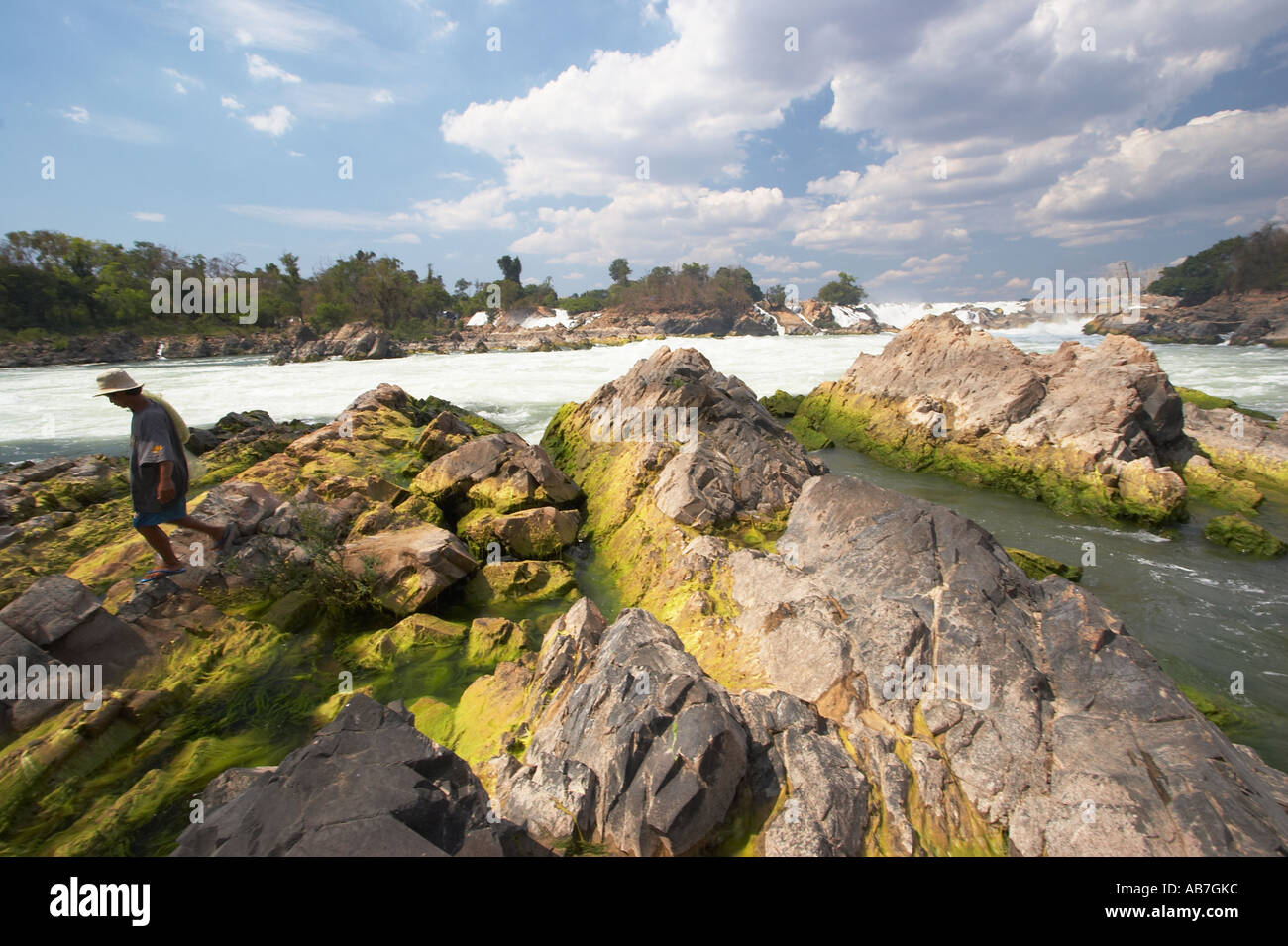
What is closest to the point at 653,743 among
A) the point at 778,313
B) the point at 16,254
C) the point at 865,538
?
the point at 865,538

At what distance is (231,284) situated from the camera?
251ft

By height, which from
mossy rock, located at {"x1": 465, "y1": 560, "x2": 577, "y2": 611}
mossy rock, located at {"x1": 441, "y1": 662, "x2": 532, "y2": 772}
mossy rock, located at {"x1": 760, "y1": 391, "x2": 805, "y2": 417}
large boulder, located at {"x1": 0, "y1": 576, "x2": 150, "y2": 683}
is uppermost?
mossy rock, located at {"x1": 760, "y1": 391, "x2": 805, "y2": 417}

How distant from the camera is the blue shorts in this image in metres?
5.13

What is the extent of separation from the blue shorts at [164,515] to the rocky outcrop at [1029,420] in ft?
45.5

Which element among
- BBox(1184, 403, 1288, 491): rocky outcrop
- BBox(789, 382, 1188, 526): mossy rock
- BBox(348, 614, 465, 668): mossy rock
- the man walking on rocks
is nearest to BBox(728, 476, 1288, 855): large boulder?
BBox(348, 614, 465, 668): mossy rock

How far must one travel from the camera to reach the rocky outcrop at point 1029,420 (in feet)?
35.9

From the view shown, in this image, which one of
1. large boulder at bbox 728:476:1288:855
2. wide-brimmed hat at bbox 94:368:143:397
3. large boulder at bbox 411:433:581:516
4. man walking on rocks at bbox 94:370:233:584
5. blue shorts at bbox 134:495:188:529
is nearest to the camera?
large boulder at bbox 728:476:1288:855

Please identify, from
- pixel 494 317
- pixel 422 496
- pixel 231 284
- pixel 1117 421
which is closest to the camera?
pixel 422 496

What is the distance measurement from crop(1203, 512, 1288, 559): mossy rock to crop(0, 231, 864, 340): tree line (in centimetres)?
2568

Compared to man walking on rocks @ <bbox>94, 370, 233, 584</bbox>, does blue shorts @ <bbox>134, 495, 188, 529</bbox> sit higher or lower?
lower

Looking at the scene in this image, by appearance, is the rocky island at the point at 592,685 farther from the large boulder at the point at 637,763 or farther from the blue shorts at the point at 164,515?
the blue shorts at the point at 164,515

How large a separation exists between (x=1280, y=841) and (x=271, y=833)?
15.3 feet

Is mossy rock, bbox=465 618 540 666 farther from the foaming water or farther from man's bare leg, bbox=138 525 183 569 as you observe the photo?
the foaming water
